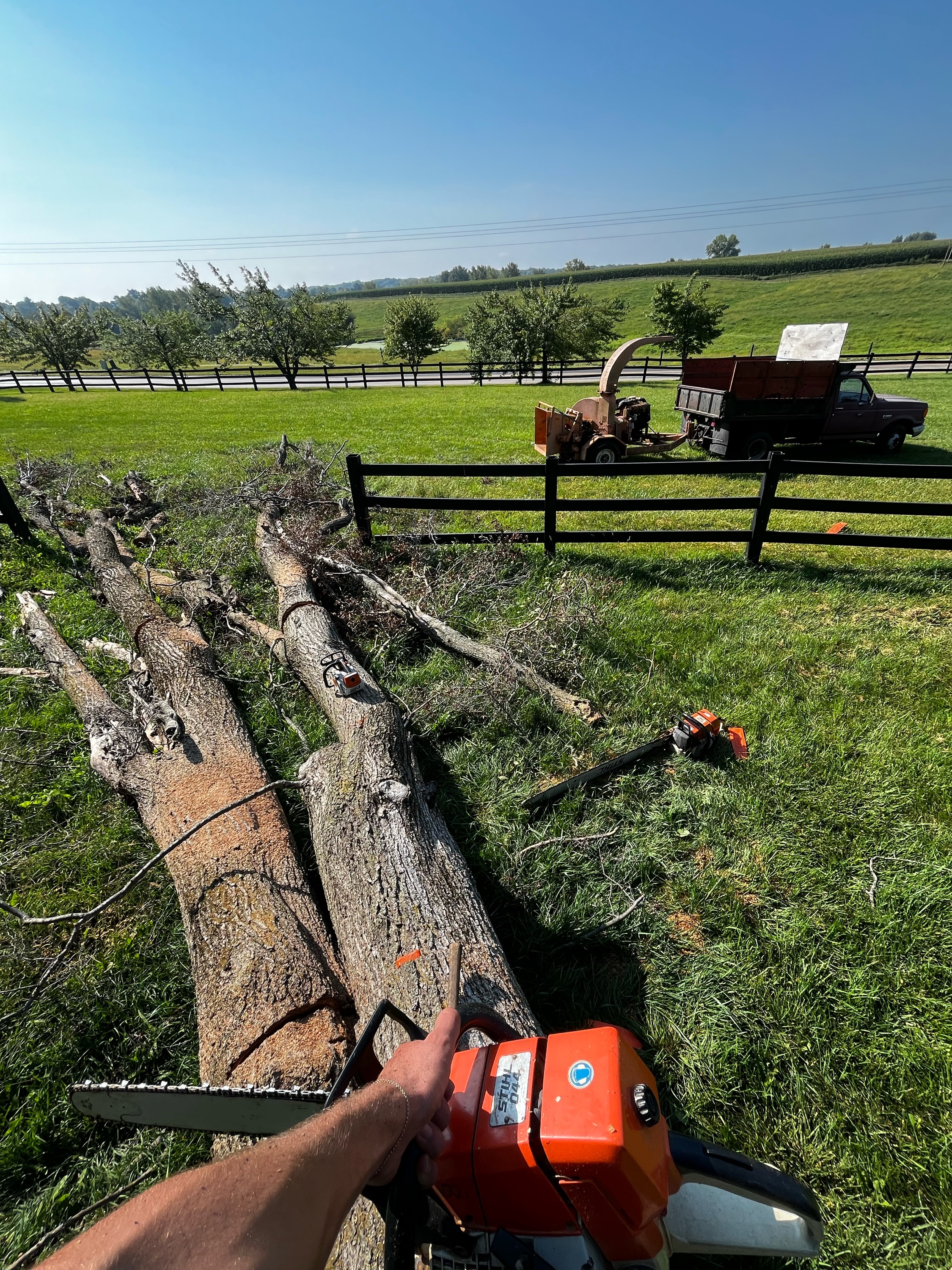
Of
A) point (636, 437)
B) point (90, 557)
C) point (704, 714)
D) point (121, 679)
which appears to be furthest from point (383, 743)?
point (636, 437)

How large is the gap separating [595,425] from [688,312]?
18958 millimetres

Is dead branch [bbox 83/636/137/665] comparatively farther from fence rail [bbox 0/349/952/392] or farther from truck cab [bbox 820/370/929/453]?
fence rail [bbox 0/349/952/392]

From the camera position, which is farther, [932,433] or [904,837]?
[932,433]

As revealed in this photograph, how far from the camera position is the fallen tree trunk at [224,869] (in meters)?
2.02

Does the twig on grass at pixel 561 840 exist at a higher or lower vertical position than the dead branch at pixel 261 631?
lower

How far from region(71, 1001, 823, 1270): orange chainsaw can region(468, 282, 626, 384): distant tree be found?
1181 inches

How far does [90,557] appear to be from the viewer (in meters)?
6.30

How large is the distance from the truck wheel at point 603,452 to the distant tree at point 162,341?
107ft

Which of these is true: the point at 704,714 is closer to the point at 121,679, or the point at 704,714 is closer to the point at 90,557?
the point at 121,679

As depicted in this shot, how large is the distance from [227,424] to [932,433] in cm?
1819

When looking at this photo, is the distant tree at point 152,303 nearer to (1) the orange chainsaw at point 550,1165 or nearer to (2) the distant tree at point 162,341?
(2) the distant tree at point 162,341

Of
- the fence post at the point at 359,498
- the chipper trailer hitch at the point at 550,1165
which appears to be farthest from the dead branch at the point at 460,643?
the chipper trailer hitch at the point at 550,1165

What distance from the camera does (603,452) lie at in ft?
33.6

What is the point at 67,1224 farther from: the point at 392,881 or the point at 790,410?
the point at 790,410
